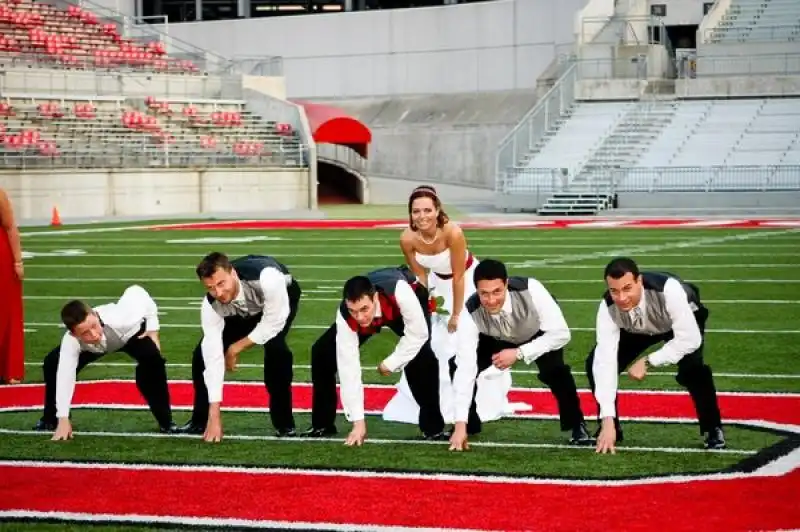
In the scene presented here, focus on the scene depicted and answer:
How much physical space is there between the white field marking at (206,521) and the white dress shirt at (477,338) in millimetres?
1710

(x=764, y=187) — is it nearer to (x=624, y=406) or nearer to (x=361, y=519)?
(x=624, y=406)

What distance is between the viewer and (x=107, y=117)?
126ft

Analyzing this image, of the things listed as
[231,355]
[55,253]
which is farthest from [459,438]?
[55,253]

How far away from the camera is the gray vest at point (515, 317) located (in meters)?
8.28

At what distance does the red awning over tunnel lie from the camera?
42719 mm

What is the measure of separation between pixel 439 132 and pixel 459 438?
132 ft

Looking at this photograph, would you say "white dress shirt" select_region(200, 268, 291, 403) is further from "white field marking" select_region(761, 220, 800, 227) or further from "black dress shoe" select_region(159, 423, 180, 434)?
"white field marking" select_region(761, 220, 800, 227)

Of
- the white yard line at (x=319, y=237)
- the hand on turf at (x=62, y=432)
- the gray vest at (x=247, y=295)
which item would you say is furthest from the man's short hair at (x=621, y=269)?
the white yard line at (x=319, y=237)

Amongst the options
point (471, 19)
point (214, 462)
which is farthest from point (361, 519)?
point (471, 19)

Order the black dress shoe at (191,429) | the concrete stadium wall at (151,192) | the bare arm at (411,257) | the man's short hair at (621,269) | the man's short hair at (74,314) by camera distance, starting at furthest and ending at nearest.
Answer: the concrete stadium wall at (151,192) → the bare arm at (411,257) → the black dress shoe at (191,429) → the man's short hair at (74,314) → the man's short hair at (621,269)

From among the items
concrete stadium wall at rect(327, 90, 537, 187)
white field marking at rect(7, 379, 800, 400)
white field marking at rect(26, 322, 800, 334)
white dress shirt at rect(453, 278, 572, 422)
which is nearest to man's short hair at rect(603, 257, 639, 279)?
white dress shirt at rect(453, 278, 572, 422)

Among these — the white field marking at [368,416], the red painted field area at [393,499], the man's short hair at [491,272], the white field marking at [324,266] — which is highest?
the man's short hair at [491,272]

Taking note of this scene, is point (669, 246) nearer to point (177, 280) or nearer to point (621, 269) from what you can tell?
point (177, 280)

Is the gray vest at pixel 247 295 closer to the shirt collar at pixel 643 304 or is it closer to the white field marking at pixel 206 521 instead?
the white field marking at pixel 206 521
